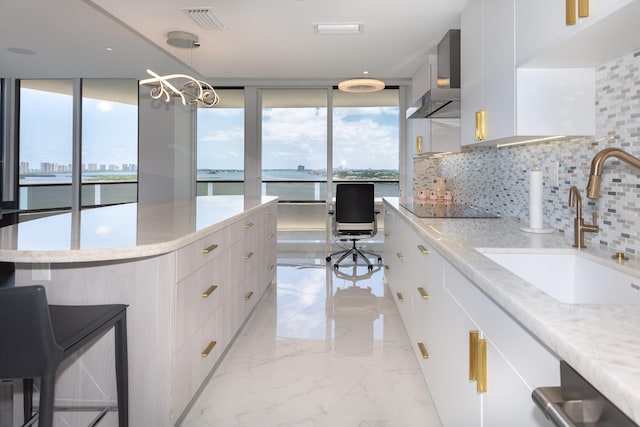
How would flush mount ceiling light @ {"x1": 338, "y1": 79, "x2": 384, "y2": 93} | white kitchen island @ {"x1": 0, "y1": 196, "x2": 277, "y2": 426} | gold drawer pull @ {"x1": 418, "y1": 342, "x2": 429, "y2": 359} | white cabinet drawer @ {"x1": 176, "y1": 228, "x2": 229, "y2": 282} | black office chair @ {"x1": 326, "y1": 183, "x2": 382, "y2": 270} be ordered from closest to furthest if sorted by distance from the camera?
white kitchen island @ {"x1": 0, "y1": 196, "x2": 277, "y2": 426} → white cabinet drawer @ {"x1": 176, "y1": 228, "x2": 229, "y2": 282} → gold drawer pull @ {"x1": 418, "y1": 342, "x2": 429, "y2": 359} → flush mount ceiling light @ {"x1": 338, "y1": 79, "x2": 384, "y2": 93} → black office chair @ {"x1": 326, "y1": 183, "x2": 382, "y2": 270}

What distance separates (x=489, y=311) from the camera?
45.6 inches

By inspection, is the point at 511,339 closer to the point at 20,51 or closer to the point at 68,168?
the point at 20,51

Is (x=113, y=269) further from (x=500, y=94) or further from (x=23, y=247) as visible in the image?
(x=500, y=94)

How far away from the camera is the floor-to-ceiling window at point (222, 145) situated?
6.99m

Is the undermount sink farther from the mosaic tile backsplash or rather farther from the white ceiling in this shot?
the white ceiling

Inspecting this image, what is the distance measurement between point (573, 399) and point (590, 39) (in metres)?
1.25

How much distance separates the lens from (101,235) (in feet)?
5.71

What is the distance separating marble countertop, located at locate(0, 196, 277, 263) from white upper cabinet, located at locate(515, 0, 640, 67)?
1.59m

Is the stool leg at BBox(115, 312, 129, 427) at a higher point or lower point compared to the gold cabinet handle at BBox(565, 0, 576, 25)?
lower

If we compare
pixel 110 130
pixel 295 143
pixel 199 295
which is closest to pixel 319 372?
pixel 199 295

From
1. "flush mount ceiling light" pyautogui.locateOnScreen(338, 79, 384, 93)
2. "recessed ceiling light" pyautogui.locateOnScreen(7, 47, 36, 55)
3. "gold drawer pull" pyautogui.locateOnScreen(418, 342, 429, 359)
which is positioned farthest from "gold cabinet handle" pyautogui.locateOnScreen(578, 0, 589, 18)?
"recessed ceiling light" pyautogui.locateOnScreen(7, 47, 36, 55)

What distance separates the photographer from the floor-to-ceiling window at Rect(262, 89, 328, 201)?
690 centimetres

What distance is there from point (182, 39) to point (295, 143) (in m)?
2.94

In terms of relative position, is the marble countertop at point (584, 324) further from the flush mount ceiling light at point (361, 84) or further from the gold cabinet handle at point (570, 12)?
the flush mount ceiling light at point (361, 84)
